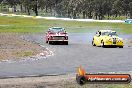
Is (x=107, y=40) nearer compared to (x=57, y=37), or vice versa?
(x=107, y=40)

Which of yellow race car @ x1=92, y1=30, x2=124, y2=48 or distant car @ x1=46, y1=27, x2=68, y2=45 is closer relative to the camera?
yellow race car @ x1=92, y1=30, x2=124, y2=48

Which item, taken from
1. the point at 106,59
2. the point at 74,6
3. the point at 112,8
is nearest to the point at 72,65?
the point at 106,59

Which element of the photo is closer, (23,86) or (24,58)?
(23,86)

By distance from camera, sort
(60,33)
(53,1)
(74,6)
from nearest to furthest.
Answer: (60,33) < (74,6) < (53,1)

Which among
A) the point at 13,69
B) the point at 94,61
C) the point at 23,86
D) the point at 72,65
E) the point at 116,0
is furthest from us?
the point at 116,0

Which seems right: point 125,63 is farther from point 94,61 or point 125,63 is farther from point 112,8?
point 112,8

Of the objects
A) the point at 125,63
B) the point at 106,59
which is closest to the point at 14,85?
the point at 125,63

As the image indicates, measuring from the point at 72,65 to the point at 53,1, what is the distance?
516ft

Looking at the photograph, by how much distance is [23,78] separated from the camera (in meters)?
14.0

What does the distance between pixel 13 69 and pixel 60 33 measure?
17061 mm

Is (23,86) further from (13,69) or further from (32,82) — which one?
(13,69)

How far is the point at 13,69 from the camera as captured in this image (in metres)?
16.4

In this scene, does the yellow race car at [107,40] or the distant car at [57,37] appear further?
the distant car at [57,37]

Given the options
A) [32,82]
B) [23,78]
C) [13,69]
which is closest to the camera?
[32,82]
